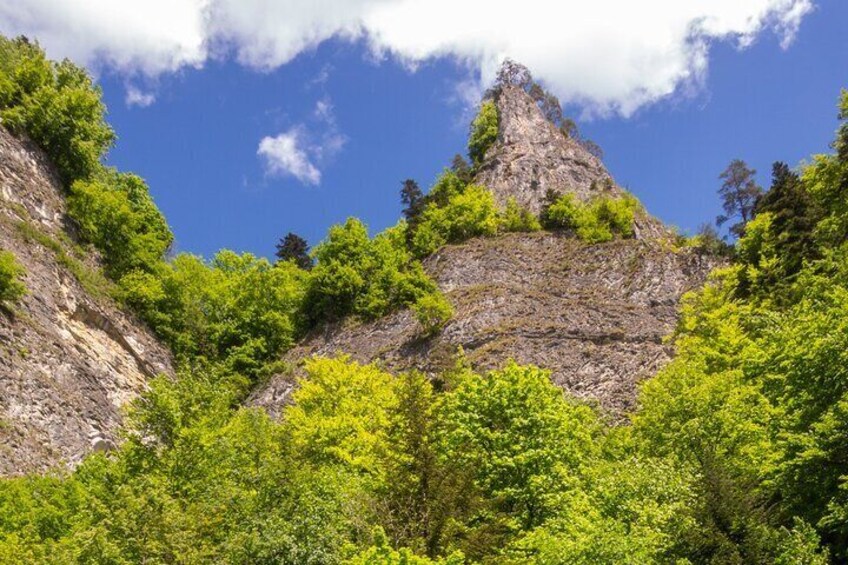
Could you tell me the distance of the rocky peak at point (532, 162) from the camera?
5853 centimetres

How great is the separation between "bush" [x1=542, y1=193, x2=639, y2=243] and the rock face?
103ft

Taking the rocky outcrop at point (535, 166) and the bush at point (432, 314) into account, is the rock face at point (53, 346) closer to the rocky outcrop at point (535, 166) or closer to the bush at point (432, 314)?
the bush at point (432, 314)

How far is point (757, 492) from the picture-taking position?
1338 cm

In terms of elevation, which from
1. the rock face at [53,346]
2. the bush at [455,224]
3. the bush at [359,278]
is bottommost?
the rock face at [53,346]

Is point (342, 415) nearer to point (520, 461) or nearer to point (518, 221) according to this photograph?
point (520, 461)

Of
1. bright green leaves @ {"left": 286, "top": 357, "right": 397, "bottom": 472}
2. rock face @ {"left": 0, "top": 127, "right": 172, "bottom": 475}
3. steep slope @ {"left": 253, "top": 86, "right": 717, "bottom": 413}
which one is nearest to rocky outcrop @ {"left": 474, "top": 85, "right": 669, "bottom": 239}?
steep slope @ {"left": 253, "top": 86, "right": 717, "bottom": 413}

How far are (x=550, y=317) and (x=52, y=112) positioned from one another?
3765cm

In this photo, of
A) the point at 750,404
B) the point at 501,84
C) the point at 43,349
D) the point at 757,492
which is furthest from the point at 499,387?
the point at 501,84

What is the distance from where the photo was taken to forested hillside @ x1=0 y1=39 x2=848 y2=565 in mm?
14242

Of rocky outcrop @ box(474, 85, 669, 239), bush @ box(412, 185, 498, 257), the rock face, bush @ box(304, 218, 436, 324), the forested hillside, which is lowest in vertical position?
the forested hillside

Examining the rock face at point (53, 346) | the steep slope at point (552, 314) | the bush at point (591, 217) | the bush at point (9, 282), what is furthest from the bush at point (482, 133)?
Result: the bush at point (9, 282)

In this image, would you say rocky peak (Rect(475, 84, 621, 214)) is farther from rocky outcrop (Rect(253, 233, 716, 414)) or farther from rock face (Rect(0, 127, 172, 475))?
rock face (Rect(0, 127, 172, 475))

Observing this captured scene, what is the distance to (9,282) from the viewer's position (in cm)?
3262

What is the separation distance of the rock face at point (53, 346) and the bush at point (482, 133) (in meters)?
36.6
